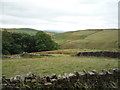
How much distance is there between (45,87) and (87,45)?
5229cm

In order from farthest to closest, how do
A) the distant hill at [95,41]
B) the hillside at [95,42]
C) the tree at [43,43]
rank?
the distant hill at [95,41]
the hillside at [95,42]
the tree at [43,43]

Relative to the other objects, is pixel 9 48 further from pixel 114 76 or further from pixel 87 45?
pixel 114 76

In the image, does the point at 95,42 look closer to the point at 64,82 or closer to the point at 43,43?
the point at 43,43

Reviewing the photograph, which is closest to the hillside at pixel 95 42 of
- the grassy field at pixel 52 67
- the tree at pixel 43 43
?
the tree at pixel 43 43

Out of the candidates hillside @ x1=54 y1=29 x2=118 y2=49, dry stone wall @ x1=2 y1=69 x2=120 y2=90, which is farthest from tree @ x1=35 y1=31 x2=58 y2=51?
dry stone wall @ x1=2 y1=69 x2=120 y2=90

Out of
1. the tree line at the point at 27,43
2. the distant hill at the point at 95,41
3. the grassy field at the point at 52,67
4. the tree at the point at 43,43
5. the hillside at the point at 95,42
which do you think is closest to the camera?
the grassy field at the point at 52,67

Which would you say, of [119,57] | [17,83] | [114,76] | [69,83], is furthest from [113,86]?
[119,57]

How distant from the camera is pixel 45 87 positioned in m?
9.69

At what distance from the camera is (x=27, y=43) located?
51750mm

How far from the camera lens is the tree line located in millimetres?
42562

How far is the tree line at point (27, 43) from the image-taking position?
42.6m

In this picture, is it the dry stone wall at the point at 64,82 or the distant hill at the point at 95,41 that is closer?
the dry stone wall at the point at 64,82

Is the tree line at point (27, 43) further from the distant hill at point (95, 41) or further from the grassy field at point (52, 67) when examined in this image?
the grassy field at point (52, 67)

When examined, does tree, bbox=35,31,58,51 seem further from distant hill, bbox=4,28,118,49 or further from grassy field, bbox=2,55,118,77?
grassy field, bbox=2,55,118,77
